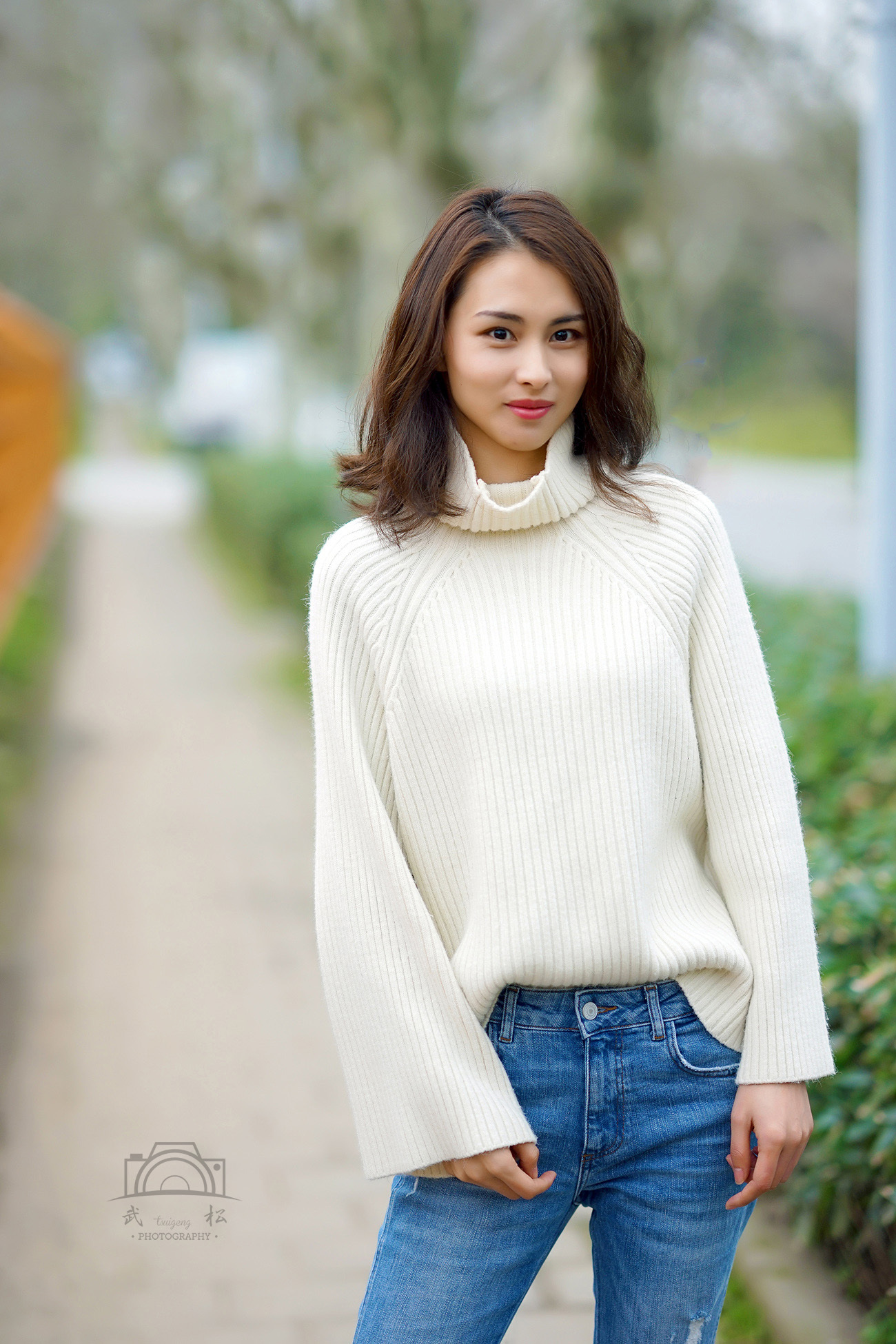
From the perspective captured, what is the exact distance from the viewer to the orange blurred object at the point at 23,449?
27.5 feet

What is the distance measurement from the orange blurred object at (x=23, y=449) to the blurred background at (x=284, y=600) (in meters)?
0.13

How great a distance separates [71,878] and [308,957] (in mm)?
1318

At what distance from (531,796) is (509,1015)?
0.25 meters

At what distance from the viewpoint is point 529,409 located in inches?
64.6

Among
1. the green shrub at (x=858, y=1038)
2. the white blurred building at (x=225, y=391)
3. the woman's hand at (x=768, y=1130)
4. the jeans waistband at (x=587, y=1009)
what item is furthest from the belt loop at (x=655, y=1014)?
the white blurred building at (x=225, y=391)

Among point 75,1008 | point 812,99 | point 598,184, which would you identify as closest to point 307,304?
point 812,99

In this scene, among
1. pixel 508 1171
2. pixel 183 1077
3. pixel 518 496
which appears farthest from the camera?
pixel 183 1077

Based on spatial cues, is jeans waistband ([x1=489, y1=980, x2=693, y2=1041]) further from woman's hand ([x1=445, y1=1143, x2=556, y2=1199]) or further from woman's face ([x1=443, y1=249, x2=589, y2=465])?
woman's face ([x1=443, y1=249, x2=589, y2=465])

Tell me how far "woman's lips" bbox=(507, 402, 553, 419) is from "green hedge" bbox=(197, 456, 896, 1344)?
1367mm

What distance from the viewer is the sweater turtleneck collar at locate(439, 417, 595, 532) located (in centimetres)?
162

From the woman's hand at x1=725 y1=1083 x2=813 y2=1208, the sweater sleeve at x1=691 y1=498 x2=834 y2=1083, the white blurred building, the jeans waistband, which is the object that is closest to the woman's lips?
the sweater sleeve at x1=691 y1=498 x2=834 y2=1083

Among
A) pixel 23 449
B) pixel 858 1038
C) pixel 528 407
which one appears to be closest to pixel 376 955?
pixel 528 407

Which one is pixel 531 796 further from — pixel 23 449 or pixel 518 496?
pixel 23 449

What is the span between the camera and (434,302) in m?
1.64
